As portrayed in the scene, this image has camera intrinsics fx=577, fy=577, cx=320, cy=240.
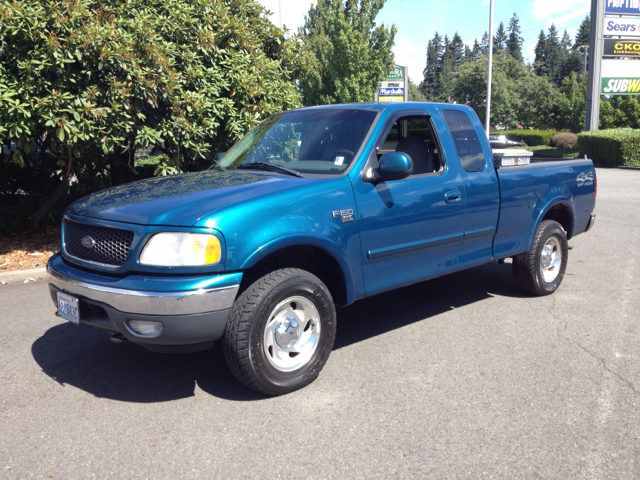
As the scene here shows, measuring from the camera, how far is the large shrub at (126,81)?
22.6ft

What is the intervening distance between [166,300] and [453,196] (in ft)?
8.50

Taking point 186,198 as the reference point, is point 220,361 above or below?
below

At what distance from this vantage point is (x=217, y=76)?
8.74 m

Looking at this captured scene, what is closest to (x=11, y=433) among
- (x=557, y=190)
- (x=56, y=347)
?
(x=56, y=347)

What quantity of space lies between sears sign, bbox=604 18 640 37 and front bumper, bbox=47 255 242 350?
92.3ft

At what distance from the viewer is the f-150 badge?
399cm

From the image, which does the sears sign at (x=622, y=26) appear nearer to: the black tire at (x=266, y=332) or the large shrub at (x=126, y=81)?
the large shrub at (x=126, y=81)

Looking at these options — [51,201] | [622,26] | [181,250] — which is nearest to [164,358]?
[181,250]

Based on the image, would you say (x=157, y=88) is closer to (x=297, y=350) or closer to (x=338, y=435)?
(x=297, y=350)

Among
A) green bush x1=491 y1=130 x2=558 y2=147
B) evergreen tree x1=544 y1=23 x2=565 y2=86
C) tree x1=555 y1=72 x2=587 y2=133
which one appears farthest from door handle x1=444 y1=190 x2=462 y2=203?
evergreen tree x1=544 y1=23 x2=565 y2=86

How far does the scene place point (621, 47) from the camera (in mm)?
26656

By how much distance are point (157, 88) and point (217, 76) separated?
116cm

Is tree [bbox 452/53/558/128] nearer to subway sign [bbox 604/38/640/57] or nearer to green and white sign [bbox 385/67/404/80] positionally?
subway sign [bbox 604/38/640/57]

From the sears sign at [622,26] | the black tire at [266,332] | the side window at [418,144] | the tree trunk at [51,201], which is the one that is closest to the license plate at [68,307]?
the black tire at [266,332]
